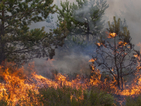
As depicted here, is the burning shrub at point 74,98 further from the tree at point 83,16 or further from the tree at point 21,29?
the tree at point 83,16

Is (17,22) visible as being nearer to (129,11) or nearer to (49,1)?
(49,1)

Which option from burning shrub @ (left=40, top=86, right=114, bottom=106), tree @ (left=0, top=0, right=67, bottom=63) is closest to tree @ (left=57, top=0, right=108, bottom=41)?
tree @ (left=0, top=0, right=67, bottom=63)

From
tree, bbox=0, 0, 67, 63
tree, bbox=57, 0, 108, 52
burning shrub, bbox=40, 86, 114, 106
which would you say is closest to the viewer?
→ burning shrub, bbox=40, 86, 114, 106

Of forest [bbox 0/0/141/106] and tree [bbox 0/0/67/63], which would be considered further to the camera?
tree [bbox 0/0/67/63]

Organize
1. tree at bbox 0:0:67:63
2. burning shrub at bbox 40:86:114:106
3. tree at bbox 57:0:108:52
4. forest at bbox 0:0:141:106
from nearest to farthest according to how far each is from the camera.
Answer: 1. burning shrub at bbox 40:86:114:106
2. forest at bbox 0:0:141:106
3. tree at bbox 0:0:67:63
4. tree at bbox 57:0:108:52

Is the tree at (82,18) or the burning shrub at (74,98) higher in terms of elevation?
the tree at (82,18)

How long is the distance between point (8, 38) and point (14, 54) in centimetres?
158

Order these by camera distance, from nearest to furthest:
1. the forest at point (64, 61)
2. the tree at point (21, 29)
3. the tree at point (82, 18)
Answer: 1. the forest at point (64, 61)
2. the tree at point (21, 29)
3. the tree at point (82, 18)

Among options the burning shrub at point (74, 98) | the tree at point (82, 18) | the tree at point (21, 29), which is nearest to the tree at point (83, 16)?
the tree at point (82, 18)

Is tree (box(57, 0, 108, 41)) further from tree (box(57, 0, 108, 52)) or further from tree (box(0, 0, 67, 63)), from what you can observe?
tree (box(0, 0, 67, 63))

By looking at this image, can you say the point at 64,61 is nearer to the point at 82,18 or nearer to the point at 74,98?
the point at 82,18

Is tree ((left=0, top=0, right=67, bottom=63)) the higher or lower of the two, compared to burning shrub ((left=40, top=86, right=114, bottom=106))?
higher

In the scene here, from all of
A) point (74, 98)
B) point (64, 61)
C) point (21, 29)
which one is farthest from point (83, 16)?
point (74, 98)

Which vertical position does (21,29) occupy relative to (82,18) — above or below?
below
